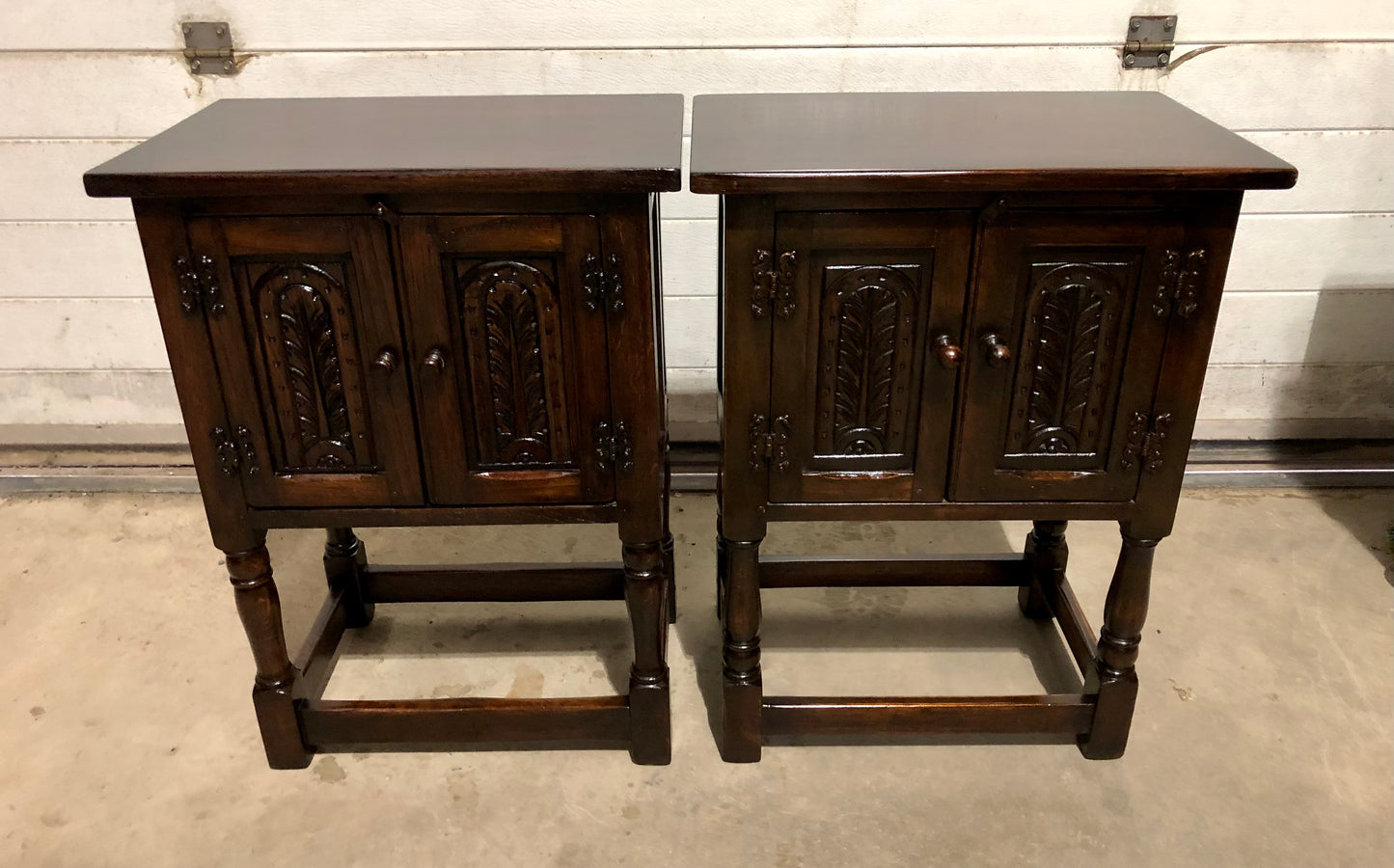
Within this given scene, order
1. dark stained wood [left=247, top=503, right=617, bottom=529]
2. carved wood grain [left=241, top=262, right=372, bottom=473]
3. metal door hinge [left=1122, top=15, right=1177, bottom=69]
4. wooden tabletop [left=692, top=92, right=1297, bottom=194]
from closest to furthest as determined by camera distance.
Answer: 1. wooden tabletop [left=692, top=92, right=1297, bottom=194]
2. carved wood grain [left=241, top=262, right=372, bottom=473]
3. dark stained wood [left=247, top=503, right=617, bottom=529]
4. metal door hinge [left=1122, top=15, right=1177, bottom=69]

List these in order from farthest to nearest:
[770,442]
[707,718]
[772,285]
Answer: [707,718] < [770,442] < [772,285]

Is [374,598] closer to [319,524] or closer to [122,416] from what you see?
[319,524]

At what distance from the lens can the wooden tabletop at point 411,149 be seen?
1.31m

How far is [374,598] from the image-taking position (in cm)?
211

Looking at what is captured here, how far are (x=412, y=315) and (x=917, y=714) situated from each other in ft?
3.40

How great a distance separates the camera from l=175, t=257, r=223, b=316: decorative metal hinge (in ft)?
4.55

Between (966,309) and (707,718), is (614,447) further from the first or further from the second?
(707,718)

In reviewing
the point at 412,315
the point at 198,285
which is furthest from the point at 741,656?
the point at 198,285

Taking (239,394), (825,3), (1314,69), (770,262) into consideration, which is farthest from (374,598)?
(1314,69)

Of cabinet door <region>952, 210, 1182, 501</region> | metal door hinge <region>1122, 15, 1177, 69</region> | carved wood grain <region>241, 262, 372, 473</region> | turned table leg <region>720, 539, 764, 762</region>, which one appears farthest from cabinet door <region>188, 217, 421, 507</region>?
metal door hinge <region>1122, 15, 1177, 69</region>

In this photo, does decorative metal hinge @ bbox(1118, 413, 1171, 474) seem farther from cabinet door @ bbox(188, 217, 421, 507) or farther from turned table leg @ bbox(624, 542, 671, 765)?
cabinet door @ bbox(188, 217, 421, 507)

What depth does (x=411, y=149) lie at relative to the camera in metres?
1.43

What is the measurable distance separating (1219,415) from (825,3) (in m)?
1.45

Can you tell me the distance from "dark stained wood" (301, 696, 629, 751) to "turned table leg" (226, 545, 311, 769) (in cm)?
4
